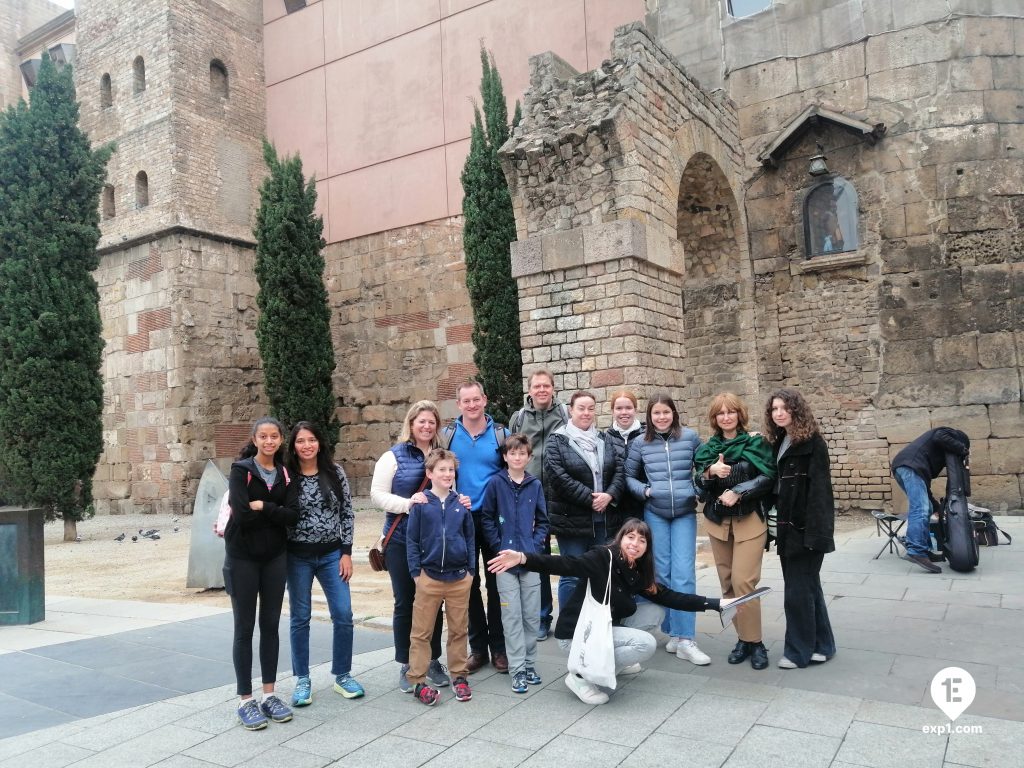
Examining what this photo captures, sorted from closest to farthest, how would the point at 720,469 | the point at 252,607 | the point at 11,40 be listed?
1. the point at 252,607
2. the point at 720,469
3. the point at 11,40

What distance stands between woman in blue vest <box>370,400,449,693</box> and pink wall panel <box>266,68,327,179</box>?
44.1ft

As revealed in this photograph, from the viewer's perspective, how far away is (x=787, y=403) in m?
4.33

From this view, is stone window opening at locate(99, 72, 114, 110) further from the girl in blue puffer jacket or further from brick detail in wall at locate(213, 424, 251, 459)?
the girl in blue puffer jacket

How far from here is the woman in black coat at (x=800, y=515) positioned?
423 cm

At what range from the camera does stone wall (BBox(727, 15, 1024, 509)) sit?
33.1 feet

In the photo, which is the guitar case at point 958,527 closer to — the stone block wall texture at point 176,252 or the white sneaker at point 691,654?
the white sneaker at point 691,654

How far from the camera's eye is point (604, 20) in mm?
13062

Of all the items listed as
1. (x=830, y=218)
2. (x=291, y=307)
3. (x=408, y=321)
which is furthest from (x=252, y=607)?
(x=408, y=321)

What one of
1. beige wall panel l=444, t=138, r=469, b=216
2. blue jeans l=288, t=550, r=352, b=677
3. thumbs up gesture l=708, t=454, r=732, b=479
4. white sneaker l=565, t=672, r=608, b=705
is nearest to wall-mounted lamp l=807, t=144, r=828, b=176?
beige wall panel l=444, t=138, r=469, b=216

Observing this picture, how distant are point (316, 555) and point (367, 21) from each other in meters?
14.6

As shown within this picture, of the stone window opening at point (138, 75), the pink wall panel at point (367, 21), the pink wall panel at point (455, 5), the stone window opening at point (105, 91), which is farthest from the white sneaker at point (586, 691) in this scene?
the stone window opening at point (105, 91)

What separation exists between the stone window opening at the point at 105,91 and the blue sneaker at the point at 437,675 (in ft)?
56.1

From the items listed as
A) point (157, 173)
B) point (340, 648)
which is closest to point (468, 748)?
point (340, 648)

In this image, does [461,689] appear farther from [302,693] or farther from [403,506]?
[403,506]
